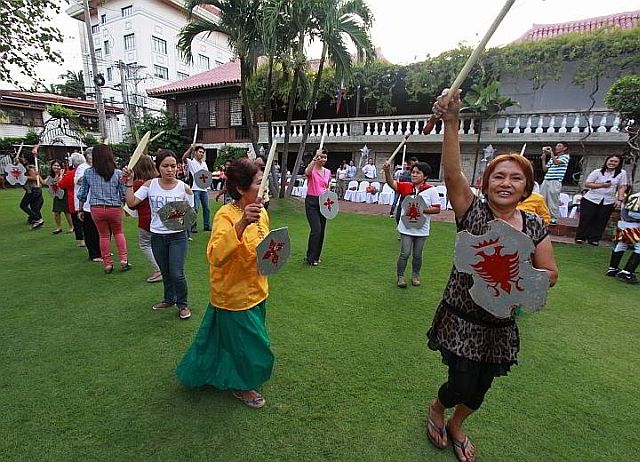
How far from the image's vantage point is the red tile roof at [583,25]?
11.9 metres

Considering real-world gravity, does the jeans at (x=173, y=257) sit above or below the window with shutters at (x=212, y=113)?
below

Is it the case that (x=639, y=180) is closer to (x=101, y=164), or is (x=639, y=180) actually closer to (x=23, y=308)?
(x=101, y=164)

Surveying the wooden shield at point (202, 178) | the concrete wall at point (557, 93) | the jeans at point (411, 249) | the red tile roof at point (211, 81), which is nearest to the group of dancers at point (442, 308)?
the jeans at point (411, 249)

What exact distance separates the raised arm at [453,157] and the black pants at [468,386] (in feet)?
2.66

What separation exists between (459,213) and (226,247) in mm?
1256

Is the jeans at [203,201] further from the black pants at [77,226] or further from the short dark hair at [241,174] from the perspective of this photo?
the short dark hair at [241,174]

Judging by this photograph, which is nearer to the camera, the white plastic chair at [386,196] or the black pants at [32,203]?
the black pants at [32,203]

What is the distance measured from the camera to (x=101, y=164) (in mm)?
4516

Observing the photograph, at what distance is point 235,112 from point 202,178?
12.5m

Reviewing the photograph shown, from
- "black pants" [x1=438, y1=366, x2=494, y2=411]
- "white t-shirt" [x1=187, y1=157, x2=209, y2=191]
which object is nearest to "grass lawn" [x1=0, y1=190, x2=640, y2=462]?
"black pants" [x1=438, y1=366, x2=494, y2=411]

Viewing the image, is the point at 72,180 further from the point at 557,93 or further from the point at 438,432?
the point at 557,93

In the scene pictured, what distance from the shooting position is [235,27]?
870 cm

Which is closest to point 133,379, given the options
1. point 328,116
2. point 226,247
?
point 226,247

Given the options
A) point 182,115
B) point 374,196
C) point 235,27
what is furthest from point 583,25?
point 182,115
